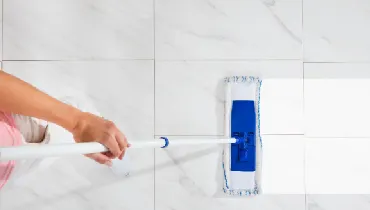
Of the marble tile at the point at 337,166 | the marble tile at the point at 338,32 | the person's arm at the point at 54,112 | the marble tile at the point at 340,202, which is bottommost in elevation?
the marble tile at the point at 340,202

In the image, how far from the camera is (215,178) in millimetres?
1709

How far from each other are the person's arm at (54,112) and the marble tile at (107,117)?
73 centimetres

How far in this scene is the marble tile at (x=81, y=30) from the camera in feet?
5.65

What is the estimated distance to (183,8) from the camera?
1.72 metres

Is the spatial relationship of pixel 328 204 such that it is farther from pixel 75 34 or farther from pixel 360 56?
pixel 75 34

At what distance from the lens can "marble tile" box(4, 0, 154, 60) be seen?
172cm

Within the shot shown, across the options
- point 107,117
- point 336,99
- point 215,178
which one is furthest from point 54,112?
point 336,99

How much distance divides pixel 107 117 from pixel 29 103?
86 cm

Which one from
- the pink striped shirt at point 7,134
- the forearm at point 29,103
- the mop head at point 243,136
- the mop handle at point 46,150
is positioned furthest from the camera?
the mop head at point 243,136

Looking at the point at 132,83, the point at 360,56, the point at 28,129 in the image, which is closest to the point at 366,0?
the point at 360,56

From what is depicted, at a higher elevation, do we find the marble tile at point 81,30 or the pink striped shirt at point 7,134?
the marble tile at point 81,30

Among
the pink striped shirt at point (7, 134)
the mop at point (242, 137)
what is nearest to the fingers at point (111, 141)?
the pink striped shirt at point (7, 134)

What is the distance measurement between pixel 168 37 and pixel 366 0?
0.74 meters

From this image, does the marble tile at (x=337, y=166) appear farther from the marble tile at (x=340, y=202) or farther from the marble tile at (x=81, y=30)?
the marble tile at (x=81, y=30)
